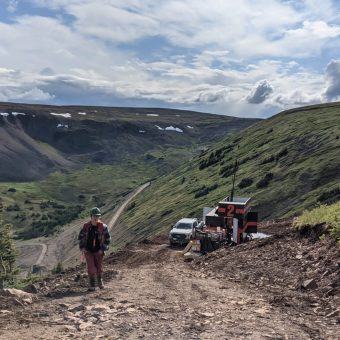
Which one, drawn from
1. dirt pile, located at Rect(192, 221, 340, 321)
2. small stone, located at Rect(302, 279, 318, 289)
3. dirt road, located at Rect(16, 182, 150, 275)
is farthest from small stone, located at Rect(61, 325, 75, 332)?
dirt road, located at Rect(16, 182, 150, 275)

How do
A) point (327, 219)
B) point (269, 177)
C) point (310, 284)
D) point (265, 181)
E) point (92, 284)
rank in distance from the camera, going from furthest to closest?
point (269, 177)
point (265, 181)
point (327, 219)
point (92, 284)
point (310, 284)

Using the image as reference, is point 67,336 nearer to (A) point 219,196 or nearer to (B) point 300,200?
(B) point 300,200

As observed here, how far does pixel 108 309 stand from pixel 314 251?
724 centimetres

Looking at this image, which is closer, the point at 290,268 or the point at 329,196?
the point at 290,268

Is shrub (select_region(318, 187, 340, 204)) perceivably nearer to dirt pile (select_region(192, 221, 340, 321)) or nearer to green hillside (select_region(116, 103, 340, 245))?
green hillside (select_region(116, 103, 340, 245))

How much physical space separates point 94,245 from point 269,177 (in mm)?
43361

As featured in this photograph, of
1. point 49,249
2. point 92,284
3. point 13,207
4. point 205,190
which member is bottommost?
point 49,249

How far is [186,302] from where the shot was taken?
33.9 ft

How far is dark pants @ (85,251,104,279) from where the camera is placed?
39.1 feet

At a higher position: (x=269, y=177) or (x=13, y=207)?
(x=269, y=177)

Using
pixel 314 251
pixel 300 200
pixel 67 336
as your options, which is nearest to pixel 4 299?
pixel 67 336

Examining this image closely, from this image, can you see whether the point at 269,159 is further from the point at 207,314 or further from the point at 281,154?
the point at 207,314

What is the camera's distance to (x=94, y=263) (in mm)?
12062

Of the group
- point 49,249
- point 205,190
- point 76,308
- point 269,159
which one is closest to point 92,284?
point 76,308
